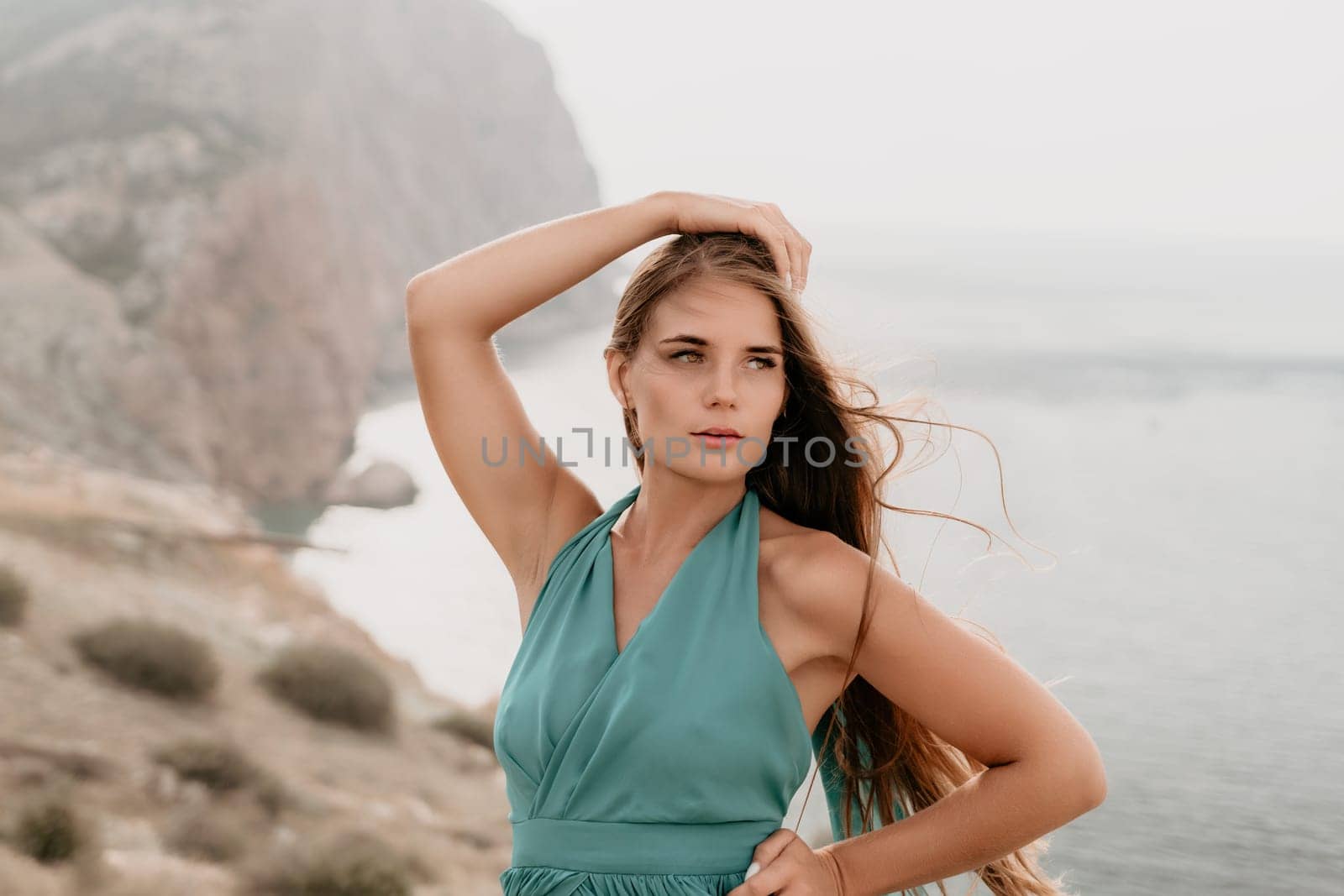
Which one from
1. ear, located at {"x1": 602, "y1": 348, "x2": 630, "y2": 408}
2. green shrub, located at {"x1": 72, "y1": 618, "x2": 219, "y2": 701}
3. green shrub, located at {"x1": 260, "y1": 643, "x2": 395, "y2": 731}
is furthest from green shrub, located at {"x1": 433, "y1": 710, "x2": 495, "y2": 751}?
ear, located at {"x1": 602, "y1": 348, "x2": 630, "y2": 408}

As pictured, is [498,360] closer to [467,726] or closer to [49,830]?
[49,830]

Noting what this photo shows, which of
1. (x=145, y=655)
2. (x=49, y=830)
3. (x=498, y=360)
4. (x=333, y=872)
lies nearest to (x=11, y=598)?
(x=145, y=655)

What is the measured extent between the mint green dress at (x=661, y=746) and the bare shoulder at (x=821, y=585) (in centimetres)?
3

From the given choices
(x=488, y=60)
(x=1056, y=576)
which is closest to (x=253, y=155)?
(x=488, y=60)

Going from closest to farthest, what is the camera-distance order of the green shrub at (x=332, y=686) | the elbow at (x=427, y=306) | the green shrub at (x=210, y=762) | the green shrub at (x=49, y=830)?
the elbow at (x=427, y=306)
the green shrub at (x=49, y=830)
the green shrub at (x=210, y=762)
the green shrub at (x=332, y=686)

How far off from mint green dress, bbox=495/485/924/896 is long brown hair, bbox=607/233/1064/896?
0.46 ft

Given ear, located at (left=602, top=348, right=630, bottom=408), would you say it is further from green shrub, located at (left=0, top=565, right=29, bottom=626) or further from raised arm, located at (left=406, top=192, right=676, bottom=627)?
green shrub, located at (left=0, top=565, right=29, bottom=626)

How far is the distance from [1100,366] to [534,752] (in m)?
9.56

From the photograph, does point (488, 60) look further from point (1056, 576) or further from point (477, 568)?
point (1056, 576)

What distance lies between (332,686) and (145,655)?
4.14ft

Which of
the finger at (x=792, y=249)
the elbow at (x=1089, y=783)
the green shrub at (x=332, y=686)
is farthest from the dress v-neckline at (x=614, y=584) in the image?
the green shrub at (x=332, y=686)

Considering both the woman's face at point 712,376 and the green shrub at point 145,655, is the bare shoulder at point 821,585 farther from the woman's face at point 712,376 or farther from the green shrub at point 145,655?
the green shrub at point 145,655

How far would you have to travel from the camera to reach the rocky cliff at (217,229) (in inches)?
725

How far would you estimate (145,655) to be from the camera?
5.02 meters
